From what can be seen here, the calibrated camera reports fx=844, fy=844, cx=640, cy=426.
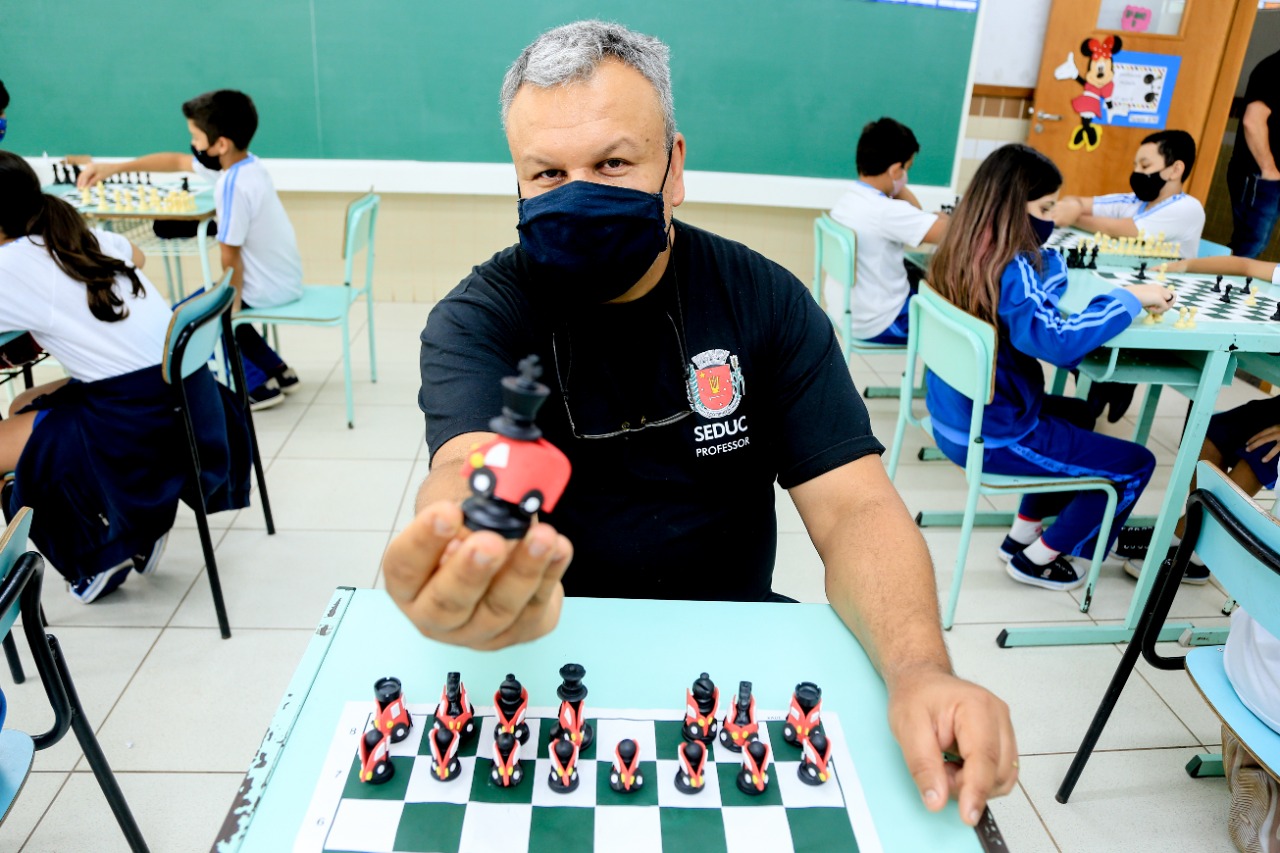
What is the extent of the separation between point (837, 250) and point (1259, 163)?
8.72ft

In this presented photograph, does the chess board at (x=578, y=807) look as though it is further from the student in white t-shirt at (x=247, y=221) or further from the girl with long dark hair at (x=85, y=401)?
the student in white t-shirt at (x=247, y=221)

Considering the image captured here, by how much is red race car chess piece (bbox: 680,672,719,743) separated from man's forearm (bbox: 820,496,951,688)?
213 millimetres

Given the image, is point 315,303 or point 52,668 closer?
point 52,668

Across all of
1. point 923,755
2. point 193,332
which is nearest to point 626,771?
point 923,755

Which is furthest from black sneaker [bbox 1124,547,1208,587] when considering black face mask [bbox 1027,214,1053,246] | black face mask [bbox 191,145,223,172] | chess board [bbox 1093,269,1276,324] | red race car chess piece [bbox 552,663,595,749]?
black face mask [bbox 191,145,223,172]

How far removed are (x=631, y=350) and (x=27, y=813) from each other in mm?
1540

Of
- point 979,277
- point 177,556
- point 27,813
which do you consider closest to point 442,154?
point 177,556

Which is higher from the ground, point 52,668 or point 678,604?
point 678,604

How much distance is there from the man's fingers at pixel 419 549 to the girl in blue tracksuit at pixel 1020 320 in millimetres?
1969

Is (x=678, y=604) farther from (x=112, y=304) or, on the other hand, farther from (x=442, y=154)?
(x=442, y=154)

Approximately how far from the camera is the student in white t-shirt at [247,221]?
10.5ft

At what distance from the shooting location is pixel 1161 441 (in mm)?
3637

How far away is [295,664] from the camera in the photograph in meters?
2.10

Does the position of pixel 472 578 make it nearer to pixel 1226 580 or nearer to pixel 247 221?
pixel 1226 580
